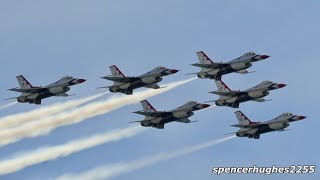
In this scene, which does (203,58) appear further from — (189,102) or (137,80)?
Answer: (137,80)

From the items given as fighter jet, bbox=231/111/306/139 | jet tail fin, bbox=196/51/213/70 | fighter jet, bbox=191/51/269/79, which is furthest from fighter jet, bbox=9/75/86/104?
fighter jet, bbox=231/111/306/139

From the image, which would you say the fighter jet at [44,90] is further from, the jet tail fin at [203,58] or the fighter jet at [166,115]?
the jet tail fin at [203,58]

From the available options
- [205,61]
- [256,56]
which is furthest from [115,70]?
[256,56]

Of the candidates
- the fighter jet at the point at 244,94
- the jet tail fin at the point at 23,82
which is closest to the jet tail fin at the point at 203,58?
the fighter jet at the point at 244,94

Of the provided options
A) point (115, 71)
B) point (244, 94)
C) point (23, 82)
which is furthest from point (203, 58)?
point (23, 82)

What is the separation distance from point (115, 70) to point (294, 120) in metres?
34.8

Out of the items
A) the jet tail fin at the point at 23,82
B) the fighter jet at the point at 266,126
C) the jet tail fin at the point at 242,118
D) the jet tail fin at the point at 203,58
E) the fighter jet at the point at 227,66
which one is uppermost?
the jet tail fin at the point at 23,82

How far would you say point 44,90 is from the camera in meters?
143

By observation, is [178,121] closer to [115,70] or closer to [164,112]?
[164,112]

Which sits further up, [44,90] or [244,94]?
[44,90]

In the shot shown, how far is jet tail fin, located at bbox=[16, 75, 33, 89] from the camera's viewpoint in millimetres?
144000

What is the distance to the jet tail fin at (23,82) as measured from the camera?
144 meters

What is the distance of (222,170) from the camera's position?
129625 millimetres

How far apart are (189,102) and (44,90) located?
26786 millimetres
